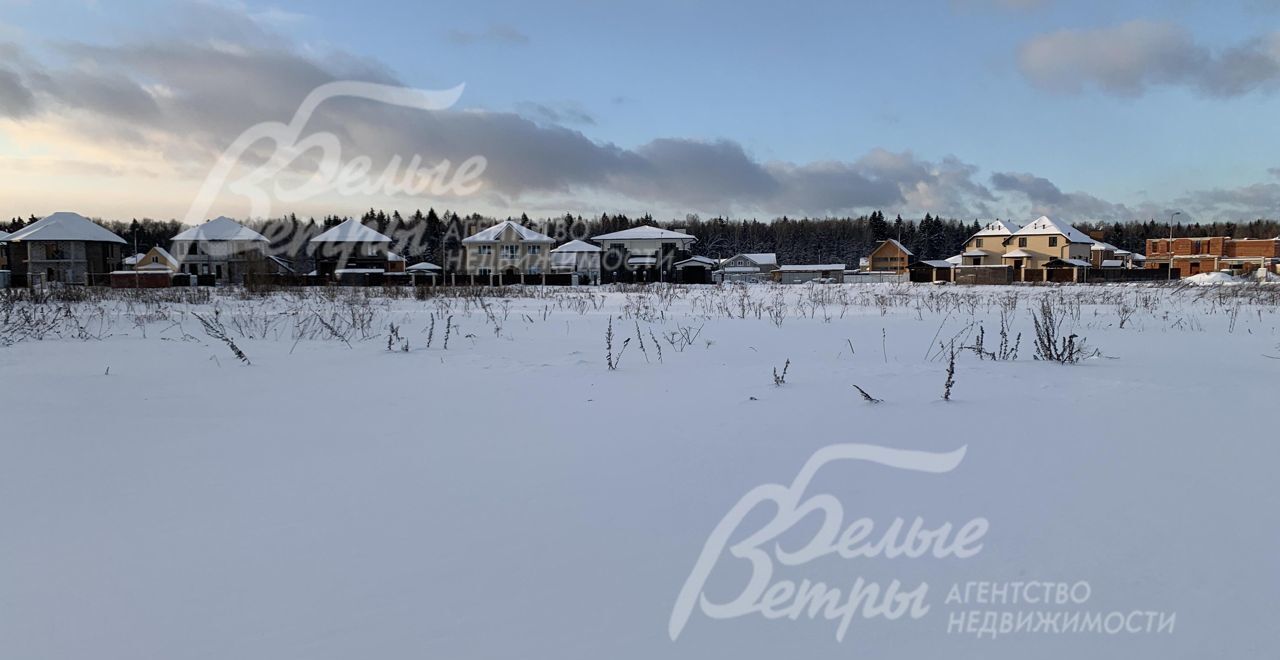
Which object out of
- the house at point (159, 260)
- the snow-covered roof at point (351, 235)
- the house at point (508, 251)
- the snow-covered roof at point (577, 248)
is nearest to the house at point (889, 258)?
the snow-covered roof at point (577, 248)

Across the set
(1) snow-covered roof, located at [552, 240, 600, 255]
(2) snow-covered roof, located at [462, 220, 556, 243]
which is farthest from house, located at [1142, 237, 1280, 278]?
(2) snow-covered roof, located at [462, 220, 556, 243]

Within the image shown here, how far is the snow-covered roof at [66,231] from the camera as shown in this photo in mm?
49750

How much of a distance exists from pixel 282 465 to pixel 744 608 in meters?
2.10

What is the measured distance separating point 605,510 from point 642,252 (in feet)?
184

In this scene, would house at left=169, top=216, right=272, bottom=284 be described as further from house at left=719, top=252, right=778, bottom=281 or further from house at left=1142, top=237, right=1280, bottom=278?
house at left=1142, top=237, right=1280, bottom=278

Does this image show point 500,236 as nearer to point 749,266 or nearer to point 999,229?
point 749,266

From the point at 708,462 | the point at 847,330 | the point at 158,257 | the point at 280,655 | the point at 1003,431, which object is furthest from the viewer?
the point at 158,257

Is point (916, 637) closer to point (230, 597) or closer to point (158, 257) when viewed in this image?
point (230, 597)

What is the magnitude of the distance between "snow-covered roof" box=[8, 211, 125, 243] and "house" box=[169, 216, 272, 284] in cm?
501

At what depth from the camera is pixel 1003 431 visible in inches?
120

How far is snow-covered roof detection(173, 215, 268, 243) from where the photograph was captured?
54.9m

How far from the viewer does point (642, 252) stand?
189ft

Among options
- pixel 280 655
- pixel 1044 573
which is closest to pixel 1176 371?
pixel 1044 573

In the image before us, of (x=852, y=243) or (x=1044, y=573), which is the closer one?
(x=1044, y=573)
